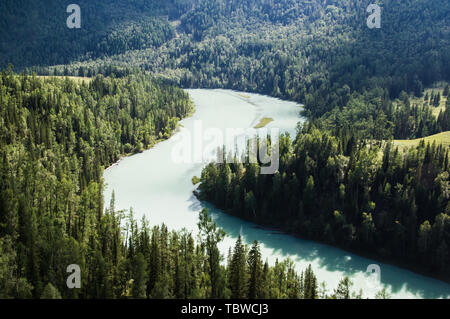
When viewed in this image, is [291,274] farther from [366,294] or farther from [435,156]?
[435,156]

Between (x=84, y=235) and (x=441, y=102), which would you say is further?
(x=441, y=102)

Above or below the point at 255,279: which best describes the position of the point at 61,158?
above

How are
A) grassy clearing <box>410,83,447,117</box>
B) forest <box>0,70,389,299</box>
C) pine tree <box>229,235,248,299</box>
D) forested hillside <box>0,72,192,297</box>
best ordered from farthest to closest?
grassy clearing <box>410,83,447,117</box> < forested hillside <box>0,72,192,297</box> < forest <box>0,70,389,299</box> < pine tree <box>229,235,248,299</box>

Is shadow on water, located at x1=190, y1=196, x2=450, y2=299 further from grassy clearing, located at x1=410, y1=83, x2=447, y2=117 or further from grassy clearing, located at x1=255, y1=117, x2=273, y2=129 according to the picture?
grassy clearing, located at x1=410, y1=83, x2=447, y2=117

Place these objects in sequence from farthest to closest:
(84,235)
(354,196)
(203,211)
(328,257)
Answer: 1. (354,196)
2. (328,257)
3. (84,235)
4. (203,211)

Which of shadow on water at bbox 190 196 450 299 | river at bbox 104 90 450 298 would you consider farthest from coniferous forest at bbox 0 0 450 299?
river at bbox 104 90 450 298

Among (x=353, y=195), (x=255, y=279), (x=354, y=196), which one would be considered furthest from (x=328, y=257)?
(x=255, y=279)

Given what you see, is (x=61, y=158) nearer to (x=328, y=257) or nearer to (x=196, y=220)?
(x=196, y=220)

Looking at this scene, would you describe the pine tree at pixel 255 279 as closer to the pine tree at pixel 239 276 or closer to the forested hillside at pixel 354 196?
the pine tree at pixel 239 276

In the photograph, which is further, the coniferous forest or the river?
the river

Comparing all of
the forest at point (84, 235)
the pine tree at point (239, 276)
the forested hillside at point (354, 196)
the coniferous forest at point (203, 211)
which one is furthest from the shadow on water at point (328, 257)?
the pine tree at point (239, 276)
